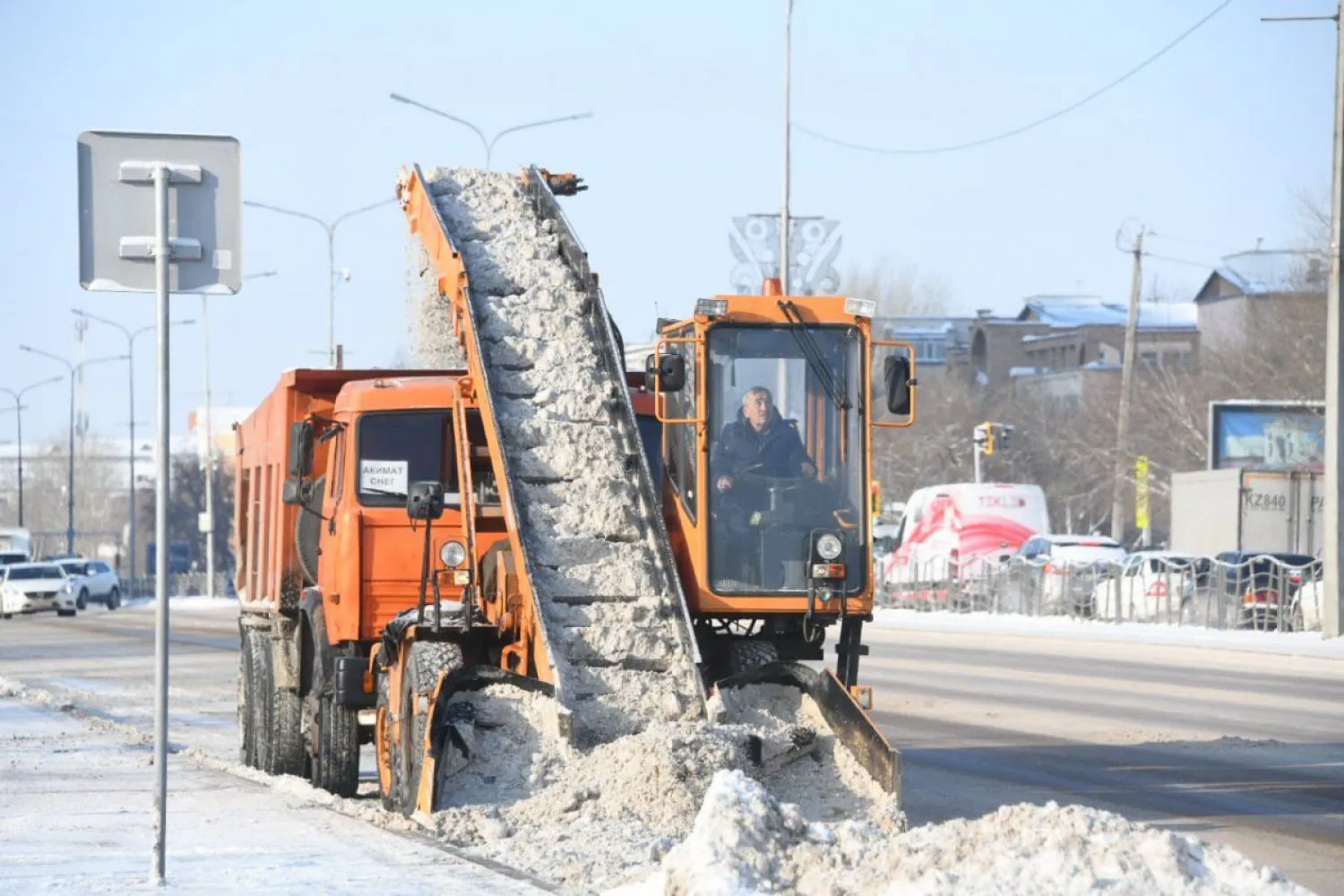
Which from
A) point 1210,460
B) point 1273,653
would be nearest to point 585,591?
point 1273,653

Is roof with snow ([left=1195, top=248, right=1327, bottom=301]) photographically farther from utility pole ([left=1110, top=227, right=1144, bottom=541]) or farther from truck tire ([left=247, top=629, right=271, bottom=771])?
truck tire ([left=247, top=629, right=271, bottom=771])

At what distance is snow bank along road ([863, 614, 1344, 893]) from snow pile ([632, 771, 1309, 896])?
93.2 inches

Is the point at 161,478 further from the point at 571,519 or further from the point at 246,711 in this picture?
the point at 246,711

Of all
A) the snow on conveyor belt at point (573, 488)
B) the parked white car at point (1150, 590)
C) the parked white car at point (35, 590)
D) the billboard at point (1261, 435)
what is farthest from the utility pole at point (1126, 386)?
the snow on conveyor belt at point (573, 488)

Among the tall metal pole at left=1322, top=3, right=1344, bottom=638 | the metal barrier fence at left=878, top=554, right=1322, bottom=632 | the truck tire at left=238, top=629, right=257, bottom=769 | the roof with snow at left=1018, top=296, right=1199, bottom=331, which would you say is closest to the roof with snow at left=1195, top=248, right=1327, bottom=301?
the roof with snow at left=1018, top=296, right=1199, bottom=331

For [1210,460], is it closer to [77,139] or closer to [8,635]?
[8,635]

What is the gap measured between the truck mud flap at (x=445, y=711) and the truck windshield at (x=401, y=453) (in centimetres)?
235

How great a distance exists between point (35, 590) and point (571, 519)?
46.0 metres

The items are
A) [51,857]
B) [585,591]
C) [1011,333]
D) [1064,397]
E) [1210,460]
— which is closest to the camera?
[51,857]

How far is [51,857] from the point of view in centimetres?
920

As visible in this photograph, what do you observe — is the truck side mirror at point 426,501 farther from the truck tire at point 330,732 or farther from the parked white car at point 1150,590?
the parked white car at point 1150,590

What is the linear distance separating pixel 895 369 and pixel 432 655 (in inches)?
119

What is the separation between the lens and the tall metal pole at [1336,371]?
29.8 metres

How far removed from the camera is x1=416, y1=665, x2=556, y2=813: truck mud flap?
10102 mm
